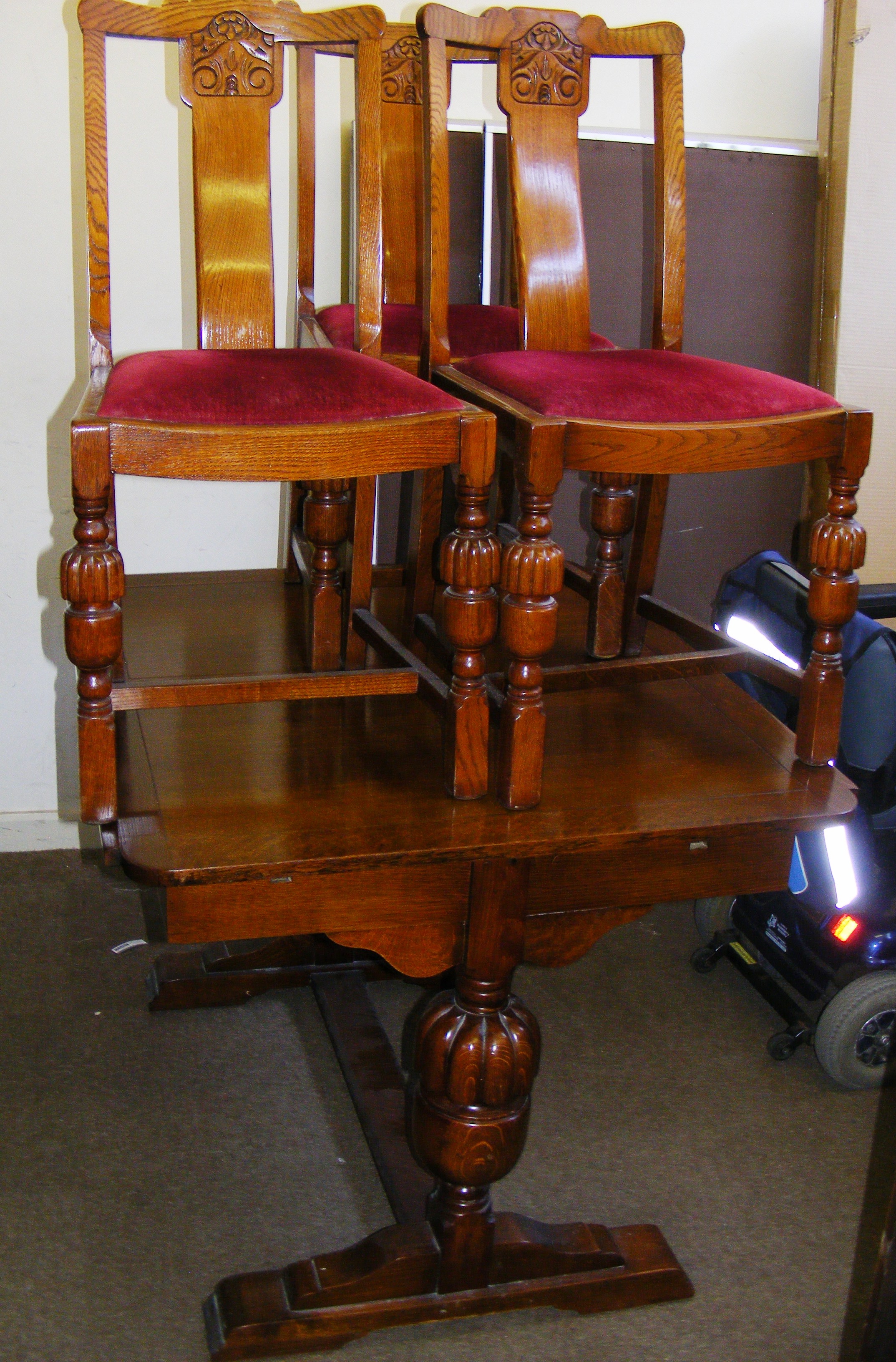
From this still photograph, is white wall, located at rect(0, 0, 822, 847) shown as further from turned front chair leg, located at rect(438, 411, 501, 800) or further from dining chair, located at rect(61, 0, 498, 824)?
turned front chair leg, located at rect(438, 411, 501, 800)

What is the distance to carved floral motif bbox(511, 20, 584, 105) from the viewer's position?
156 cm

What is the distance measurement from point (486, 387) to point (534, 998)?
1087mm

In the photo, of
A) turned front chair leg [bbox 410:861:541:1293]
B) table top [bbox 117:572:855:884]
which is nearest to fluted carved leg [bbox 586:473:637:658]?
table top [bbox 117:572:855:884]

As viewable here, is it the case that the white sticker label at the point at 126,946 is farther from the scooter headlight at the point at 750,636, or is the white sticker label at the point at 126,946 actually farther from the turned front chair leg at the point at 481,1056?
the scooter headlight at the point at 750,636

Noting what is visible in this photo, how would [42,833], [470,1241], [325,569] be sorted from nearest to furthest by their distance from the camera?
[470,1241] → [325,569] → [42,833]

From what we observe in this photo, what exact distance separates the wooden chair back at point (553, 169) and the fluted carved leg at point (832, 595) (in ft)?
1.41

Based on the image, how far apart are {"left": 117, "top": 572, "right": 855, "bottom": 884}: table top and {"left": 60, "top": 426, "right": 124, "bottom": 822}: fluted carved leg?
3.2 inches

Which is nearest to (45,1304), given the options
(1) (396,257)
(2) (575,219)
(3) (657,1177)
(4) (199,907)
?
(4) (199,907)

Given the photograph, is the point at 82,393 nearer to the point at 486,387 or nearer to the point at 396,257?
the point at 396,257

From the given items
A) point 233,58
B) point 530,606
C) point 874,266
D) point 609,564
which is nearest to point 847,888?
point 609,564

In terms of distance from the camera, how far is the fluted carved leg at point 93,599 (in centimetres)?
114

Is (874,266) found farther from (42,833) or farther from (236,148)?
(42,833)

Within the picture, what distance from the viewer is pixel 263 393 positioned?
126 centimetres

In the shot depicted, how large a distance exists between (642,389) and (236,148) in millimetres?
673
